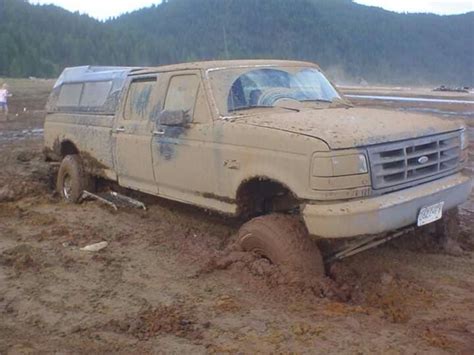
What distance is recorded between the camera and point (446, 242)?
20.0 feet

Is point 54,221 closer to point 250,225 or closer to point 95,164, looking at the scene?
point 95,164

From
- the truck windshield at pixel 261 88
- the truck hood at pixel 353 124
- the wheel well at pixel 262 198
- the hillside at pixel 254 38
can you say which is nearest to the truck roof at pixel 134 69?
the truck windshield at pixel 261 88

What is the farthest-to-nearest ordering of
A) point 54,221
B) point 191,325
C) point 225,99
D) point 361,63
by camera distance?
point 361,63 < point 54,221 < point 225,99 < point 191,325

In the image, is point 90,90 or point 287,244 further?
point 90,90

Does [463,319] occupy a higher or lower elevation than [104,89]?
lower

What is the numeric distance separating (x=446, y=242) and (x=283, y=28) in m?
121

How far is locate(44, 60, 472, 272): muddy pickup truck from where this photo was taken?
469cm

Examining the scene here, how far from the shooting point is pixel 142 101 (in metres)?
6.98

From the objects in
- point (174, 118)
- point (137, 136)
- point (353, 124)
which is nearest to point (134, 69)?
point (137, 136)

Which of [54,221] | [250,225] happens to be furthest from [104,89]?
[250,225]

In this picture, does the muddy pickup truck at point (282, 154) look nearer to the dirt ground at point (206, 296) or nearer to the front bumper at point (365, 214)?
the front bumper at point (365, 214)

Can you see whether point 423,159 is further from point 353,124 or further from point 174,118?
point 174,118

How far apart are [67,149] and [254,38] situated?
111 meters

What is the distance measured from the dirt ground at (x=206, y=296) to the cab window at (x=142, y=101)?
1261 millimetres
